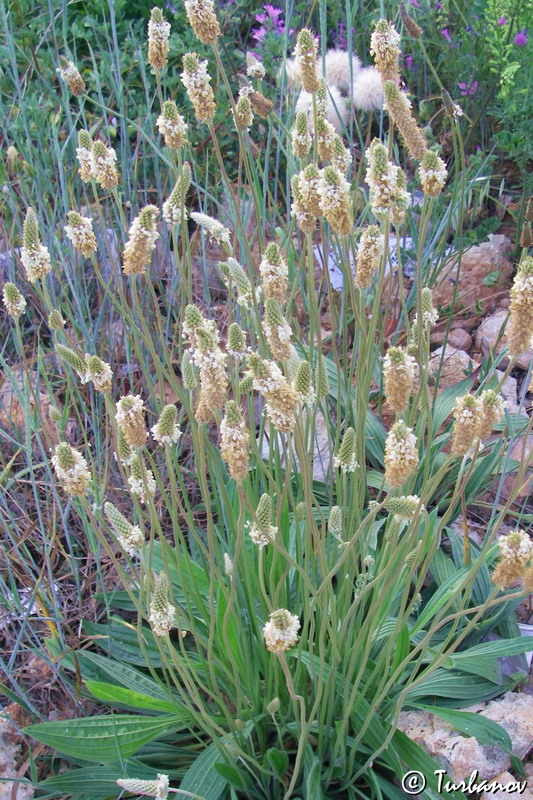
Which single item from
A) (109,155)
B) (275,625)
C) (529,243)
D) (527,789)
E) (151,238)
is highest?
(109,155)

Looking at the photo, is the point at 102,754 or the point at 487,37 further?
the point at 487,37

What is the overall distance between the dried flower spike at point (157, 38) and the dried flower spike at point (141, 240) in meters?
0.42

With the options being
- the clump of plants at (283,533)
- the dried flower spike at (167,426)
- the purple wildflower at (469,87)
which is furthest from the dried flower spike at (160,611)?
the purple wildflower at (469,87)

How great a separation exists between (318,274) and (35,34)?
1.72 meters

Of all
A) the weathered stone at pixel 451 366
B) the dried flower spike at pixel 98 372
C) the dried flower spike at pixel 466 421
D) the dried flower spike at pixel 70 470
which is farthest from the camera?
the weathered stone at pixel 451 366

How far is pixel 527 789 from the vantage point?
1876 mm

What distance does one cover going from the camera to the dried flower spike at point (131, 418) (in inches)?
56.7

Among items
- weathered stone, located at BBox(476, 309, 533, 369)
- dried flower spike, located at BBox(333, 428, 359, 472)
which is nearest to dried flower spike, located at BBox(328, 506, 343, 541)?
dried flower spike, located at BBox(333, 428, 359, 472)

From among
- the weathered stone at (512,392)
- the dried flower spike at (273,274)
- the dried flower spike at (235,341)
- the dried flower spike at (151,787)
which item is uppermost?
the dried flower spike at (273,274)

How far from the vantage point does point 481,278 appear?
3559 mm

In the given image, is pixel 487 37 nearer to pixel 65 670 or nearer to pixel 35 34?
pixel 35 34

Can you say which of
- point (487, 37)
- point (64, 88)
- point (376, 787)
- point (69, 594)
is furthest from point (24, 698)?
point (487, 37)

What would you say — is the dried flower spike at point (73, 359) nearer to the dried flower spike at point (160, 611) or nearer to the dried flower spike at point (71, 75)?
the dried flower spike at point (160, 611)

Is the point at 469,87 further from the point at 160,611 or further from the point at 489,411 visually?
the point at 160,611
